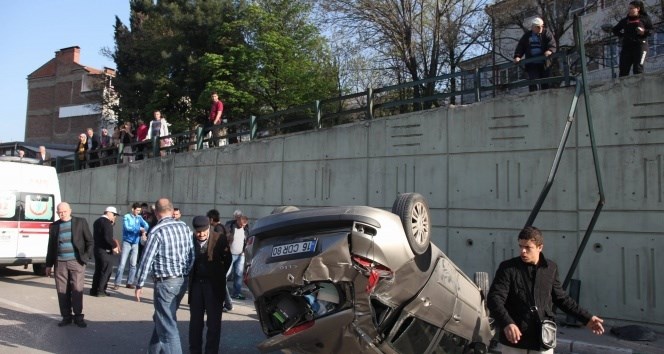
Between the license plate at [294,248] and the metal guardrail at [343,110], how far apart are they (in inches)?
272

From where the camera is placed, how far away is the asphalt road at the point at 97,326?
21.9 ft

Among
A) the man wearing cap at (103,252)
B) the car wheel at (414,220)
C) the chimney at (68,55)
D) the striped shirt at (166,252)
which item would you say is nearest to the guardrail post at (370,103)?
the man wearing cap at (103,252)

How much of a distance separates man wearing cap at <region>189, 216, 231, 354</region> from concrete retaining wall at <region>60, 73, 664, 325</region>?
5.14 metres

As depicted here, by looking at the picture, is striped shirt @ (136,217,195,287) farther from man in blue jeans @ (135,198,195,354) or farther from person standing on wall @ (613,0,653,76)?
person standing on wall @ (613,0,653,76)

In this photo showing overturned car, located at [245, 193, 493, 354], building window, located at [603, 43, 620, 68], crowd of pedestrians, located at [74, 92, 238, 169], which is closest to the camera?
overturned car, located at [245, 193, 493, 354]

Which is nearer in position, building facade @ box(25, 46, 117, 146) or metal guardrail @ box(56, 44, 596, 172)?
metal guardrail @ box(56, 44, 596, 172)

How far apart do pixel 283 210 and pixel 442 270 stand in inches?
51.9

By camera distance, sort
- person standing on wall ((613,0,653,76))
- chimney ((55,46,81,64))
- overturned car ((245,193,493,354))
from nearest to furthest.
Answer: overturned car ((245,193,493,354)), person standing on wall ((613,0,653,76)), chimney ((55,46,81,64))

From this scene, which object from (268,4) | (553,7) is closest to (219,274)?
(553,7)

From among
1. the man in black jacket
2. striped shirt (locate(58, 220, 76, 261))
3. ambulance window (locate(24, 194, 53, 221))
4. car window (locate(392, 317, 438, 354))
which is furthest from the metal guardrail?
car window (locate(392, 317, 438, 354))

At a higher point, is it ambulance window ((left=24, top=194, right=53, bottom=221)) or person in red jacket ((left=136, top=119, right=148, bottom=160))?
person in red jacket ((left=136, top=119, right=148, bottom=160))

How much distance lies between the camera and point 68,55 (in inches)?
2000

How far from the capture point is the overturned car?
3.67 meters

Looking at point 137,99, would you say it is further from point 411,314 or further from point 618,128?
point 411,314
